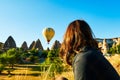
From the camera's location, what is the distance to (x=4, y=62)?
60.6m

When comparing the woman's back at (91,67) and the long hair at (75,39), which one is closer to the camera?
the woman's back at (91,67)

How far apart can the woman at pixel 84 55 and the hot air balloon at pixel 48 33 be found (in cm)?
3603

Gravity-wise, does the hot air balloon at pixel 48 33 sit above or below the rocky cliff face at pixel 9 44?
below

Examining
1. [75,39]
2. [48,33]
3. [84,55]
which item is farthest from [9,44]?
[84,55]

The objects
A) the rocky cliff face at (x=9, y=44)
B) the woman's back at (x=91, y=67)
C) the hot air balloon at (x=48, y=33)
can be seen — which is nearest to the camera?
the woman's back at (x=91, y=67)

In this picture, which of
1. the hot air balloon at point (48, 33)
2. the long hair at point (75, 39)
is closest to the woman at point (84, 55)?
the long hair at point (75, 39)

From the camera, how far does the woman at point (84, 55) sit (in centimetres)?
286

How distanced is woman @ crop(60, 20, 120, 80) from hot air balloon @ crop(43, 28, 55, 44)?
36.0 metres

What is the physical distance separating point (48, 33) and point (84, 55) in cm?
3758

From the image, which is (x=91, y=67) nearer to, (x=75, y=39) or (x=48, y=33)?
(x=75, y=39)

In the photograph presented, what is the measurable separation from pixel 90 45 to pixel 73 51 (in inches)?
7.1

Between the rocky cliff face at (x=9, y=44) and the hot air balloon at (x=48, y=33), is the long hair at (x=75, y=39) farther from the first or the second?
the rocky cliff face at (x=9, y=44)

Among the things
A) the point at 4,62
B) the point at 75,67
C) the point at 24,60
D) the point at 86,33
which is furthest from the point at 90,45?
the point at 24,60

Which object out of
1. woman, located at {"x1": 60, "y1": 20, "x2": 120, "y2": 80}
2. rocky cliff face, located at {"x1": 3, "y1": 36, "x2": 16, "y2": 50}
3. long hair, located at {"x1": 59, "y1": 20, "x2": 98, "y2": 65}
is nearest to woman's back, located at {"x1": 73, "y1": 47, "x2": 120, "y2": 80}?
woman, located at {"x1": 60, "y1": 20, "x2": 120, "y2": 80}
